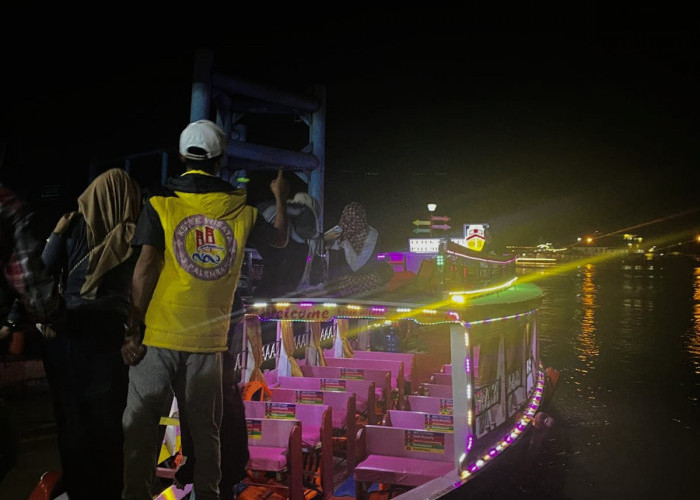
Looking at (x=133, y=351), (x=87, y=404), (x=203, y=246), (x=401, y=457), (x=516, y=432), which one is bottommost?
(x=401, y=457)

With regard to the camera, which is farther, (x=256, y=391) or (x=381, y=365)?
(x=381, y=365)

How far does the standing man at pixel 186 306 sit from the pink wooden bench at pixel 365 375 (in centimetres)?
463

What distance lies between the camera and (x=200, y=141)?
3.06 metres

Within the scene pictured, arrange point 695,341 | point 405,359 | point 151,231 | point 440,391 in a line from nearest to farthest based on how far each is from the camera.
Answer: point 151,231 → point 440,391 → point 405,359 → point 695,341

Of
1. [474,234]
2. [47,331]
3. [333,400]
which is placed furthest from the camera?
[474,234]

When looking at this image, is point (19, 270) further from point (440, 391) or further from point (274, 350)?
point (274, 350)

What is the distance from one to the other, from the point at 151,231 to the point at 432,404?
4.30 metres

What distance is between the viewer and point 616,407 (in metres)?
10.7

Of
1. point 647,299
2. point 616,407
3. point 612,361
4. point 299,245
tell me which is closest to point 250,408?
point 299,245

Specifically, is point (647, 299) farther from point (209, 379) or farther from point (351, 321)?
point (209, 379)

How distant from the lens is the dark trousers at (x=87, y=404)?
10.1 feet

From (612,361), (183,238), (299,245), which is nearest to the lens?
(183,238)

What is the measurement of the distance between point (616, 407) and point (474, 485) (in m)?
7.40

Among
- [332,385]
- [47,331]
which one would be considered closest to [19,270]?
[47,331]
